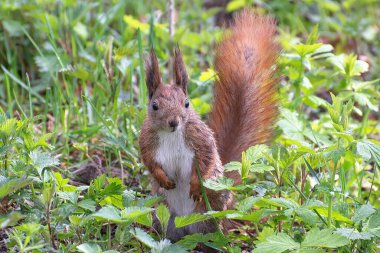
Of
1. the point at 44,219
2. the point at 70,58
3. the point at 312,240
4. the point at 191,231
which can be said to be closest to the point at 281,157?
the point at 191,231

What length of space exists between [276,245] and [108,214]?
18.8 inches

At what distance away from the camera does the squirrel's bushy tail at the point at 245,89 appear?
2.73 metres

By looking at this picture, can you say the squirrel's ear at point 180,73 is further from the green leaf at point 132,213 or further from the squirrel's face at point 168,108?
the green leaf at point 132,213

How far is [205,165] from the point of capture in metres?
2.44

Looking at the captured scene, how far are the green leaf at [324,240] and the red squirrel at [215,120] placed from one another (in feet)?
1.70

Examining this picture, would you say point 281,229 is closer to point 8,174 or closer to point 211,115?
point 211,115

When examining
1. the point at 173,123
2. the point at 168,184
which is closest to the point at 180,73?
the point at 173,123

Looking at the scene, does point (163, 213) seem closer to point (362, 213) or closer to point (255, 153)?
point (255, 153)

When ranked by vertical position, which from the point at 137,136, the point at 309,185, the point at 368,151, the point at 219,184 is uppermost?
the point at 368,151

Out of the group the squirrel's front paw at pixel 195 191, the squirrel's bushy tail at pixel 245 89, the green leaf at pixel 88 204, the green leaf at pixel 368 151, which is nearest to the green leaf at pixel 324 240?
the green leaf at pixel 368 151

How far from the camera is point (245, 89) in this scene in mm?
2719

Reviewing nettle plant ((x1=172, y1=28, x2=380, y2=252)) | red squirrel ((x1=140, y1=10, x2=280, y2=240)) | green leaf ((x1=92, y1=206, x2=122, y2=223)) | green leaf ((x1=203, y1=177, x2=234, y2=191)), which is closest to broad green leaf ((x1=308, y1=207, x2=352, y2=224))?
nettle plant ((x1=172, y1=28, x2=380, y2=252))

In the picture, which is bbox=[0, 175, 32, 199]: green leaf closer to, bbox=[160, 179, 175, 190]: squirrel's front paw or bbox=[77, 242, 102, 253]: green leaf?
bbox=[77, 242, 102, 253]: green leaf

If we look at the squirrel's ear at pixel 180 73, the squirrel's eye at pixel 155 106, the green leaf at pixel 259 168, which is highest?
the squirrel's ear at pixel 180 73
